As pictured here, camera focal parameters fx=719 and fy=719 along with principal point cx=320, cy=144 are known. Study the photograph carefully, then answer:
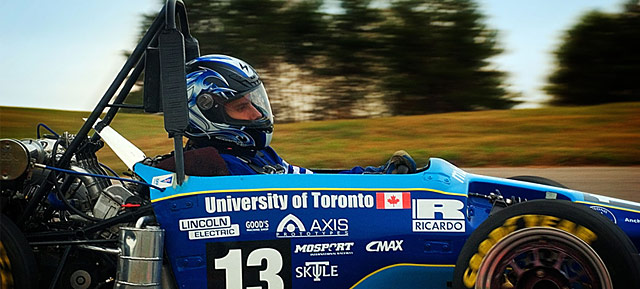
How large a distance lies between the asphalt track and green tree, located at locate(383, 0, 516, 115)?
4.16 meters

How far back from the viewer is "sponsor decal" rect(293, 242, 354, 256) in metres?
3.71

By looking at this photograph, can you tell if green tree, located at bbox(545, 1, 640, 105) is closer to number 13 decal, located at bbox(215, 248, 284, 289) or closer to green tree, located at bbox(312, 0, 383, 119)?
green tree, located at bbox(312, 0, 383, 119)

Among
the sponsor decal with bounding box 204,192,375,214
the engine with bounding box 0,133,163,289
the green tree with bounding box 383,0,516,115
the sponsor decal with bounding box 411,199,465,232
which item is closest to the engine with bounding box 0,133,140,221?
the engine with bounding box 0,133,163,289

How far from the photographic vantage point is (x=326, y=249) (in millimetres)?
3715

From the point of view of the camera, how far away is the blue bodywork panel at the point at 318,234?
3.70 metres

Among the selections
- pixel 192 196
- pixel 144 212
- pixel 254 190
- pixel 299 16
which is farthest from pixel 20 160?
pixel 299 16

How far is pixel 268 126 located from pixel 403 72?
9758 mm

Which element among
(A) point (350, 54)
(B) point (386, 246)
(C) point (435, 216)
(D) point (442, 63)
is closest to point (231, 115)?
(B) point (386, 246)

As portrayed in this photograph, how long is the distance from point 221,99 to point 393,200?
1273 millimetres

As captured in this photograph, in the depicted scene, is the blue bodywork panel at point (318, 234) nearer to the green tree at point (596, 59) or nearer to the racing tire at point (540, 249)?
the racing tire at point (540, 249)

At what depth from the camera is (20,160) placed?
4.07 metres

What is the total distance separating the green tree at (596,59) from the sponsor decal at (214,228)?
11858 millimetres

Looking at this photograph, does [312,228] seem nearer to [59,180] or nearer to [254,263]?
[254,263]

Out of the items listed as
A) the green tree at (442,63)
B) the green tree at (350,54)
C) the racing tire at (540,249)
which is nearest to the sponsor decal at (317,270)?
the racing tire at (540,249)
